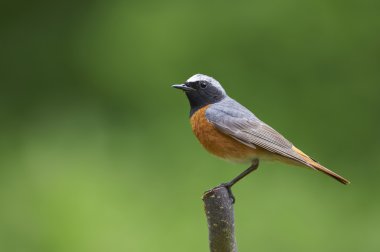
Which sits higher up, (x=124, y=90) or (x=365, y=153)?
(x=124, y=90)

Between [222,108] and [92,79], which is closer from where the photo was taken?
[222,108]

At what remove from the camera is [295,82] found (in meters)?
6.35

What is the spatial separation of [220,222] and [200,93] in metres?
1.18

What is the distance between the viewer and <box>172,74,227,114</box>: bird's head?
445 centimetres

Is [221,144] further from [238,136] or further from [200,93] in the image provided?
[200,93]

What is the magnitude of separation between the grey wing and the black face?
77mm

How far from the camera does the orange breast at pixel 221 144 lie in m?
4.25

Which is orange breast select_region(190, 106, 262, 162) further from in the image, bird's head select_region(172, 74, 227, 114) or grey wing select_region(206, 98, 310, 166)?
bird's head select_region(172, 74, 227, 114)

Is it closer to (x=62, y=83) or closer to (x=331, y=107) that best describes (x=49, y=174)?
(x=62, y=83)

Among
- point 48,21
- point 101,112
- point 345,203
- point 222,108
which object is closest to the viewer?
point 222,108

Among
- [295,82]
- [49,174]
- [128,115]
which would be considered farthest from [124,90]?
[295,82]

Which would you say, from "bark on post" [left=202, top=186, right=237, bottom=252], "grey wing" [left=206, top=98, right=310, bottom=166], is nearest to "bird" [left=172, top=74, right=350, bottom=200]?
"grey wing" [left=206, top=98, right=310, bottom=166]

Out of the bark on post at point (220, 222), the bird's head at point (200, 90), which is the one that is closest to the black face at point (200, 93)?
the bird's head at point (200, 90)

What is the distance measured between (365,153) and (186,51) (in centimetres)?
170
